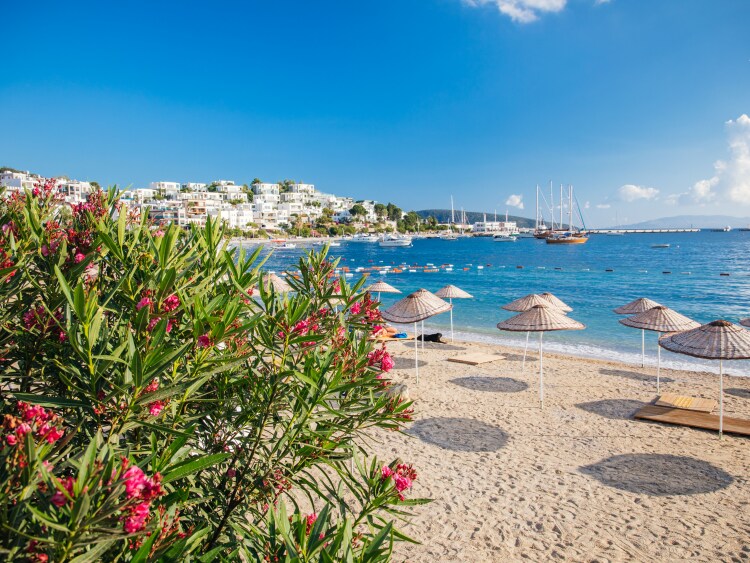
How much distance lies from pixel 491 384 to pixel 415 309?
2.59m

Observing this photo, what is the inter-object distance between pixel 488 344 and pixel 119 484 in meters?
17.3

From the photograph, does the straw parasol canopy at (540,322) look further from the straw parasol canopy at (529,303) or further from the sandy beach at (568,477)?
the straw parasol canopy at (529,303)

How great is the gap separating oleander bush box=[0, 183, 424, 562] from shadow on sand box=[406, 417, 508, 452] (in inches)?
228

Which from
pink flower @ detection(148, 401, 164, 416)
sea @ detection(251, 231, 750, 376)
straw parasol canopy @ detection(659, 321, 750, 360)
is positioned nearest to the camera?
pink flower @ detection(148, 401, 164, 416)

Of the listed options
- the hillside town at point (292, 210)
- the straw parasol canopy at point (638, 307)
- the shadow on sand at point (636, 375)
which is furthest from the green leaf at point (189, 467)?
the hillside town at point (292, 210)

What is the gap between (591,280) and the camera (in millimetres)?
39250

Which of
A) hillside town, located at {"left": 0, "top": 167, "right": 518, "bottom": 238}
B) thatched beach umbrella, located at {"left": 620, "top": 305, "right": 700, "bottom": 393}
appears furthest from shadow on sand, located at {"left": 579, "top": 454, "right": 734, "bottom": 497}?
hillside town, located at {"left": 0, "top": 167, "right": 518, "bottom": 238}

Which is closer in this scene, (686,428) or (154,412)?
(154,412)

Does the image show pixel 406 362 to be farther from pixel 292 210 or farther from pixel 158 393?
pixel 292 210

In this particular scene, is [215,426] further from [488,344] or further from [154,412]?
[488,344]

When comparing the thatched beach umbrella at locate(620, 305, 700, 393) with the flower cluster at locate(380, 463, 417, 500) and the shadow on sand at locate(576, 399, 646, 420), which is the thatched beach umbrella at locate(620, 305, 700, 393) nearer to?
the shadow on sand at locate(576, 399, 646, 420)

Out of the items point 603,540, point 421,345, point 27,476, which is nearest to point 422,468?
point 603,540

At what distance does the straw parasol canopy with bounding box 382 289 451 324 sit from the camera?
421 inches

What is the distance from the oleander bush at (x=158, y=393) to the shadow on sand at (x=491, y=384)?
907 centimetres
